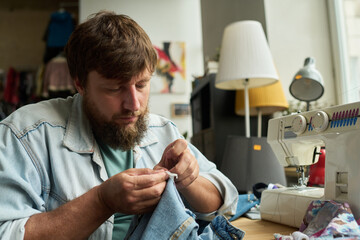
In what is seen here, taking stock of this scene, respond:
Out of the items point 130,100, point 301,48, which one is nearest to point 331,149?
point 130,100

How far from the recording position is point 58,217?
81 centimetres

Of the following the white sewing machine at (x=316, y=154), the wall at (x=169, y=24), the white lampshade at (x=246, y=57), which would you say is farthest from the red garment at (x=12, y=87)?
the white sewing machine at (x=316, y=154)

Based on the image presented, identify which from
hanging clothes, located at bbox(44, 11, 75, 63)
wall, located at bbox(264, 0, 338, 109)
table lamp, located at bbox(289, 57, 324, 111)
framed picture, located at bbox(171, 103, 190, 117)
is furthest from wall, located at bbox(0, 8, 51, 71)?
table lamp, located at bbox(289, 57, 324, 111)

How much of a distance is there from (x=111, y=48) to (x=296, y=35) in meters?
2.16

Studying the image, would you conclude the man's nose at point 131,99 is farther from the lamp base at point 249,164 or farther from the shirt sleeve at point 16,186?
the lamp base at point 249,164

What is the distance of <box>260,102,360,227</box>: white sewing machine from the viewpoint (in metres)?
0.91

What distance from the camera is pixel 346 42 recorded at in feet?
8.59

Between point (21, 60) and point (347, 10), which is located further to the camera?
point (21, 60)

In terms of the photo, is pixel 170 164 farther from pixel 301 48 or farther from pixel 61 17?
pixel 61 17

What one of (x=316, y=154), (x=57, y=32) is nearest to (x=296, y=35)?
(x=316, y=154)

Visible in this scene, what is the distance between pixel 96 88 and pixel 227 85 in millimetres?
1459

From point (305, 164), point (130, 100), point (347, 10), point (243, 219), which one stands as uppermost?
point (347, 10)

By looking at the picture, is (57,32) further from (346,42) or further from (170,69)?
(346,42)

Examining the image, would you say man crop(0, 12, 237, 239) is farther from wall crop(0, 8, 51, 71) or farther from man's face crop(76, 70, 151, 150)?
wall crop(0, 8, 51, 71)
